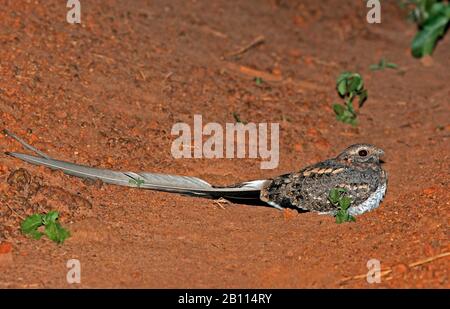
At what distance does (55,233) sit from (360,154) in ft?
7.50

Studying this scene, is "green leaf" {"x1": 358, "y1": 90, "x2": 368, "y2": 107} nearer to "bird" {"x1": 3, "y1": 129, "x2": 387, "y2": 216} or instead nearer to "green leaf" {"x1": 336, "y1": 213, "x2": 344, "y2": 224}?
"bird" {"x1": 3, "y1": 129, "x2": 387, "y2": 216}

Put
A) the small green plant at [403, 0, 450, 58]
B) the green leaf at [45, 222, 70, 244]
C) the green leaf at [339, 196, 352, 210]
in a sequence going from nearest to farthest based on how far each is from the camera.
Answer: the green leaf at [45, 222, 70, 244] → the green leaf at [339, 196, 352, 210] → the small green plant at [403, 0, 450, 58]

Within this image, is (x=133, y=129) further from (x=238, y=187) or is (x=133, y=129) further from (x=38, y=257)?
Answer: (x=38, y=257)

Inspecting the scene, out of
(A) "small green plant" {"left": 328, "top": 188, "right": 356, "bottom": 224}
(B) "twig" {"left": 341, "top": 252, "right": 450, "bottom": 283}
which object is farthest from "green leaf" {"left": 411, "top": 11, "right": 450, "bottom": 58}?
(B) "twig" {"left": 341, "top": 252, "right": 450, "bottom": 283}

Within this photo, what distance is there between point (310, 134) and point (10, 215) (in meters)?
2.90

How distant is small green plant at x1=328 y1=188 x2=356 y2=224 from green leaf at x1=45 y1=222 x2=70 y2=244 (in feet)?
6.05

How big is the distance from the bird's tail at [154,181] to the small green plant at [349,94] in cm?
183

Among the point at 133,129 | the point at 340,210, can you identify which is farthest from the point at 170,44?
the point at 340,210

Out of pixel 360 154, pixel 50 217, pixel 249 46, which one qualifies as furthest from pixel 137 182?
pixel 249 46

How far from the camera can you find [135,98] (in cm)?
660

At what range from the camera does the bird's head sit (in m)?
5.55

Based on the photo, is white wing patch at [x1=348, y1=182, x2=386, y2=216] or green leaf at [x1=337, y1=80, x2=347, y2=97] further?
green leaf at [x1=337, y1=80, x2=347, y2=97]

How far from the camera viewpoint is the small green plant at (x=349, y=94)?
22.6ft

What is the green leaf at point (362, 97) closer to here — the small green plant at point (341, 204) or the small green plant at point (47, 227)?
the small green plant at point (341, 204)
